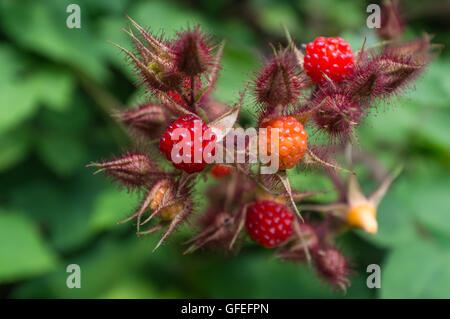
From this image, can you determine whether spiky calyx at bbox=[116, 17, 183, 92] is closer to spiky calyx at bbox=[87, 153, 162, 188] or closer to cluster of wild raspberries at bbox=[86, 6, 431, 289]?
cluster of wild raspberries at bbox=[86, 6, 431, 289]

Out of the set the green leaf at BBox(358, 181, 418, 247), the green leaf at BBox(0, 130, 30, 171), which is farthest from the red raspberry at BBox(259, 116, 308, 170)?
the green leaf at BBox(0, 130, 30, 171)

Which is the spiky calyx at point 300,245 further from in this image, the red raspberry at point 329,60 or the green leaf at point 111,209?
the green leaf at point 111,209

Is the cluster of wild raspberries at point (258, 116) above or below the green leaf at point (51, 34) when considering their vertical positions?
below

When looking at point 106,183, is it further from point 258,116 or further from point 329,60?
point 329,60

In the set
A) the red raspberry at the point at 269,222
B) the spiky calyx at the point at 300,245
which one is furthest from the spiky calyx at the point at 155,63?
the spiky calyx at the point at 300,245

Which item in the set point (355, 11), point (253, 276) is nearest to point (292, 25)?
point (355, 11)

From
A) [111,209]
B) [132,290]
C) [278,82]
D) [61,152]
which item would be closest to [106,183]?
[61,152]
